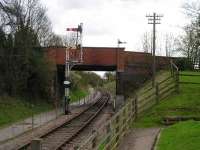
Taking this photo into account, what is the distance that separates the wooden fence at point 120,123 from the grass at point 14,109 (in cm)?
1273

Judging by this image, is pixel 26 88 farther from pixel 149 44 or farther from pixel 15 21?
pixel 149 44

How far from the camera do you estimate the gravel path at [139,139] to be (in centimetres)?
1744

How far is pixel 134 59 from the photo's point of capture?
63.5 m

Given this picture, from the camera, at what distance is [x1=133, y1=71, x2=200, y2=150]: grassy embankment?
53.0 ft

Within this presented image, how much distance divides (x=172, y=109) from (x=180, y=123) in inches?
194

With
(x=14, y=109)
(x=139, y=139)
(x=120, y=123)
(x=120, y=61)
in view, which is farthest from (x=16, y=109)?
(x=120, y=123)

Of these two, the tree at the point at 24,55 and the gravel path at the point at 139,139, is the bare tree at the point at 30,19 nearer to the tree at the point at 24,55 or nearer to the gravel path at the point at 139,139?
the tree at the point at 24,55

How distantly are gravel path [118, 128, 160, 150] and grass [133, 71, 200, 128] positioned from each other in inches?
84.9

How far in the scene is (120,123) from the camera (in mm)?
18625

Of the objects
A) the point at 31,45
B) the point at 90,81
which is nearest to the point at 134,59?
the point at 31,45

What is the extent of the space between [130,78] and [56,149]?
125ft

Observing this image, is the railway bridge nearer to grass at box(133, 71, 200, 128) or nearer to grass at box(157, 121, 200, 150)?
grass at box(133, 71, 200, 128)

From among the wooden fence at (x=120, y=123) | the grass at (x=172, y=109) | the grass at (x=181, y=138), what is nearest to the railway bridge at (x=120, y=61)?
the wooden fence at (x=120, y=123)

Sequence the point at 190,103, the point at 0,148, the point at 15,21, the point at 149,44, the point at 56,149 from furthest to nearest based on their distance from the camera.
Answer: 1. the point at 149,44
2. the point at 15,21
3. the point at 190,103
4. the point at 0,148
5. the point at 56,149
